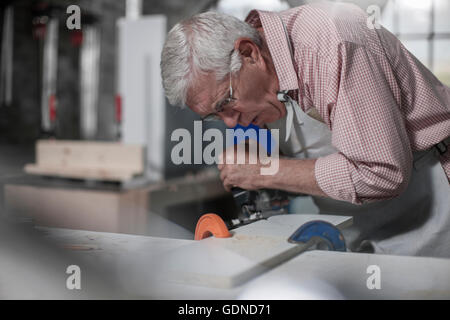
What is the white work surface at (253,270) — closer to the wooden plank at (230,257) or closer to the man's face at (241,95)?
the wooden plank at (230,257)

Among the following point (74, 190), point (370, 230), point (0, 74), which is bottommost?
point (74, 190)

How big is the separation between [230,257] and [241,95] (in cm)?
34

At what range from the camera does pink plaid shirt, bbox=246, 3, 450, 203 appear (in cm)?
64

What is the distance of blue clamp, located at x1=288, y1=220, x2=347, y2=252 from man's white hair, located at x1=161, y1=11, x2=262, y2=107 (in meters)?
0.29

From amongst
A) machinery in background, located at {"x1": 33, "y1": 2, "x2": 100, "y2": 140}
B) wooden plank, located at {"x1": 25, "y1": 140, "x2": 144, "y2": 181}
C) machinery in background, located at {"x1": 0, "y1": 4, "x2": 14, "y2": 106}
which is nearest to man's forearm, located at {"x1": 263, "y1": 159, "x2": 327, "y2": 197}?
→ wooden plank, located at {"x1": 25, "y1": 140, "x2": 144, "y2": 181}

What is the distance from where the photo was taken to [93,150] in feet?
6.26

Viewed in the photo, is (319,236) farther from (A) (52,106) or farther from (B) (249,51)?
(A) (52,106)

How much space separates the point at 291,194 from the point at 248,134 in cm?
18

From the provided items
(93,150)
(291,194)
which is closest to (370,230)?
(291,194)

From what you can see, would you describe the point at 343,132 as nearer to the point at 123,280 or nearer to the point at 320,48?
the point at 320,48

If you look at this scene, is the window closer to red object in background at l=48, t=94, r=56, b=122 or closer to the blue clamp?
the blue clamp

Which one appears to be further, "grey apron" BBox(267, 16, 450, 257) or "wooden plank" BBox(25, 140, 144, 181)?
"wooden plank" BBox(25, 140, 144, 181)

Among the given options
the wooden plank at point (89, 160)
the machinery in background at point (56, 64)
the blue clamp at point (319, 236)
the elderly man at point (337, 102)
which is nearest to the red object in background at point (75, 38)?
the machinery in background at point (56, 64)

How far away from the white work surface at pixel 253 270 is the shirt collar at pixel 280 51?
0.26 meters
